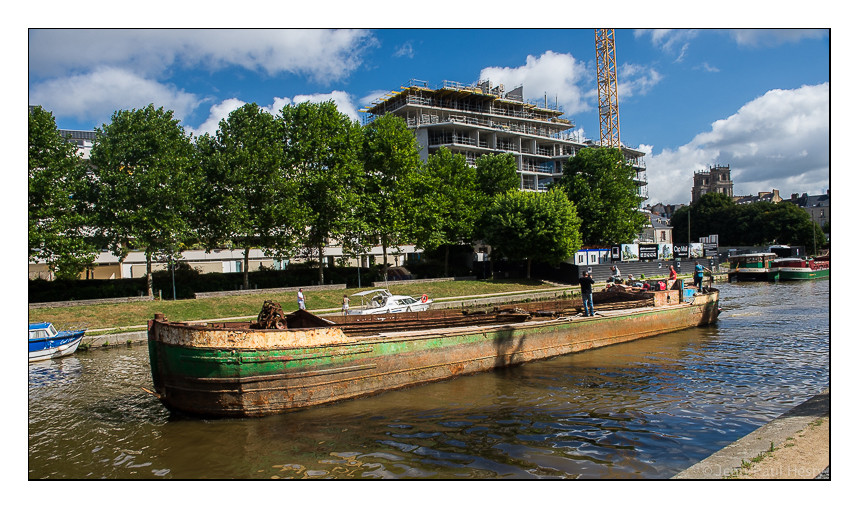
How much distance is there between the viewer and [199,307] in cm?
2961

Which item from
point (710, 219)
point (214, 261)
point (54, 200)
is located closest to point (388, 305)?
point (54, 200)

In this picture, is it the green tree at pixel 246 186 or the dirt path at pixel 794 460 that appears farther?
the green tree at pixel 246 186

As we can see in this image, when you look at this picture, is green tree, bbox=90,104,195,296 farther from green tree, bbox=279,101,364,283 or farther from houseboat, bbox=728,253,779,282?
houseboat, bbox=728,253,779,282

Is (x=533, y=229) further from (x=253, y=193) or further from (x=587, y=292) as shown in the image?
(x=587, y=292)

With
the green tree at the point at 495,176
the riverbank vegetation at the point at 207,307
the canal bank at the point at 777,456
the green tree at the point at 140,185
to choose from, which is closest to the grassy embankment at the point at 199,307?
the riverbank vegetation at the point at 207,307

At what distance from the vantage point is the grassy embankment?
83.4 feet

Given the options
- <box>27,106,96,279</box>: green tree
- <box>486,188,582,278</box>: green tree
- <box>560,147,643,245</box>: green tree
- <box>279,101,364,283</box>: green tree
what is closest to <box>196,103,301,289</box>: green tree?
<box>279,101,364,283</box>: green tree

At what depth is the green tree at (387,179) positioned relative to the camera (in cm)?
4150

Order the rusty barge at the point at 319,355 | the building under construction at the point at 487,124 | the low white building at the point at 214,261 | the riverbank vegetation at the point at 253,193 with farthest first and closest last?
the building under construction at the point at 487,124, the low white building at the point at 214,261, the riverbank vegetation at the point at 253,193, the rusty barge at the point at 319,355

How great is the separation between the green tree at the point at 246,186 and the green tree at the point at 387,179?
23.8 ft

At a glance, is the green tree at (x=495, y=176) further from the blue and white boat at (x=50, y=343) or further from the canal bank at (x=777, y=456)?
the canal bank at (x=777, y=456)

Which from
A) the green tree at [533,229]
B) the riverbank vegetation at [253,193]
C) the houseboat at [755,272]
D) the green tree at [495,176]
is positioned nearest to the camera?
the riverbank vegetation at [253,193]

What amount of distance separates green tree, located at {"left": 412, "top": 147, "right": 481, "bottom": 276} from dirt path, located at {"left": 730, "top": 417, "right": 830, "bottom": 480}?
35746mm

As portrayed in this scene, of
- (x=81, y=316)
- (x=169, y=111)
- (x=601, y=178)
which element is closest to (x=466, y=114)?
(x=601, y=178)
